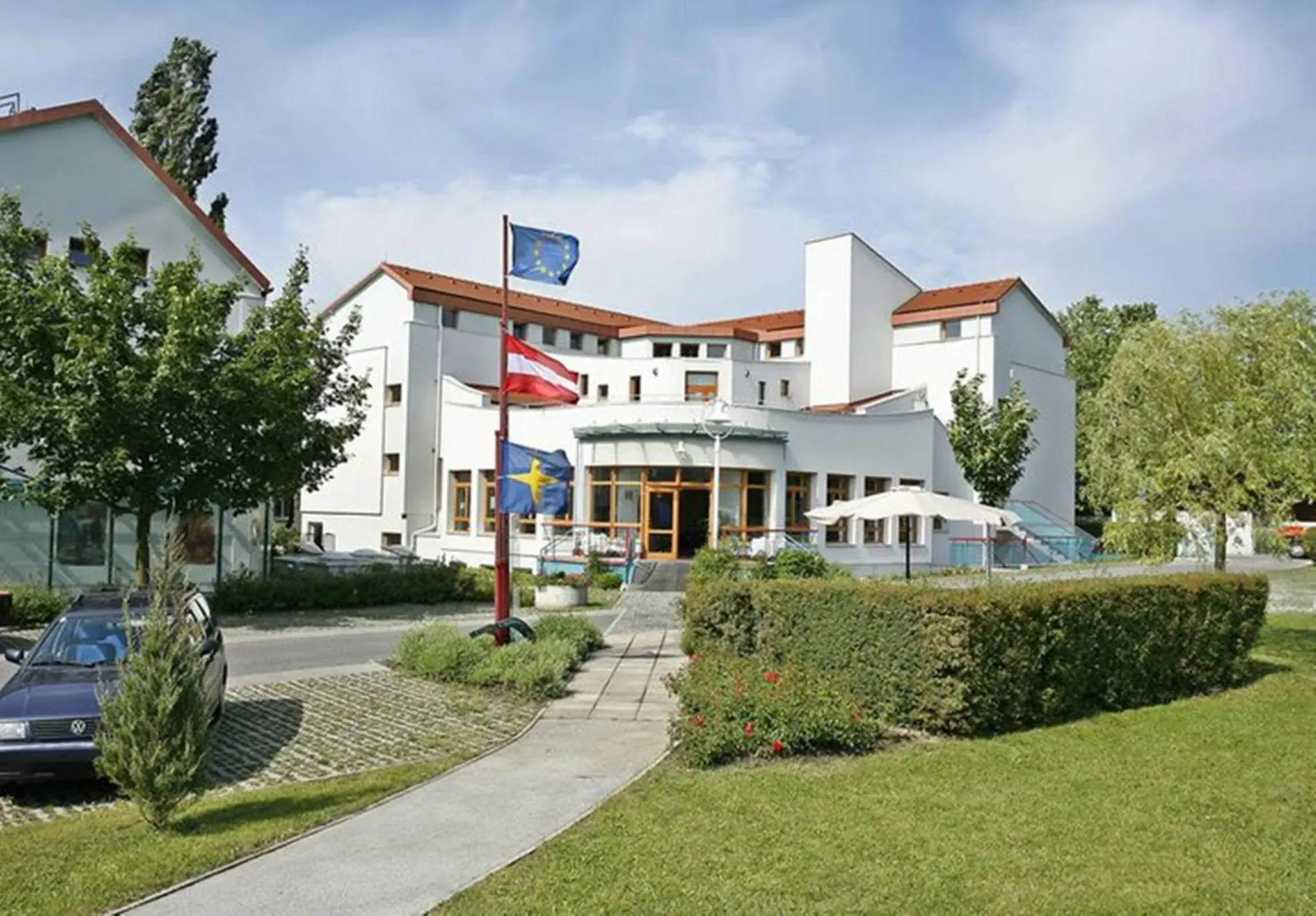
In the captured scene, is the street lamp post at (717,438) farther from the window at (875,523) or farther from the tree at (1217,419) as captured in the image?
the tree at (1217,419)

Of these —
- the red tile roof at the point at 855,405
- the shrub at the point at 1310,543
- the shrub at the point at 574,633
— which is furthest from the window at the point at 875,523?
the shrub at the point at 1310,543

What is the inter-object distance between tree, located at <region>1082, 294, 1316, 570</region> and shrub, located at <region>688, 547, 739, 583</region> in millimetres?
8480

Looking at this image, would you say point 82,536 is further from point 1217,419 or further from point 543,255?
point 1217,419

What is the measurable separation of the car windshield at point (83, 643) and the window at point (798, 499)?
81.8 feet

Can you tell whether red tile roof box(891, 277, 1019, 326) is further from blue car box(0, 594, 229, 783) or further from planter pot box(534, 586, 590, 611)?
blue car box(0, 594, 229, 783)

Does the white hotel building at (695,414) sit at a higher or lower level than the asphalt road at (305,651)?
higher

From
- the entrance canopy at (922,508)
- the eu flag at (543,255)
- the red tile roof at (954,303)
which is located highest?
the red tile roof at (954,303)

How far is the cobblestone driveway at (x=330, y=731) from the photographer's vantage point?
29.9 ft

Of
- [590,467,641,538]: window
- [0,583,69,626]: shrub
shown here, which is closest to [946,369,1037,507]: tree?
[590,467,641,538]: window

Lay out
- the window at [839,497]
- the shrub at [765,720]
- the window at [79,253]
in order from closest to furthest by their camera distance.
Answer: the shrub at [765,720], the window at [79,253], the window at [839,497]

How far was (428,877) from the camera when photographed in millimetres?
6402

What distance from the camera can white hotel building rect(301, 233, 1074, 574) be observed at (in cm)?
3312

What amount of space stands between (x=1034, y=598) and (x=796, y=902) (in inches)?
229

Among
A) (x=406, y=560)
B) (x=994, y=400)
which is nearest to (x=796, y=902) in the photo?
(x=406, y=560)
